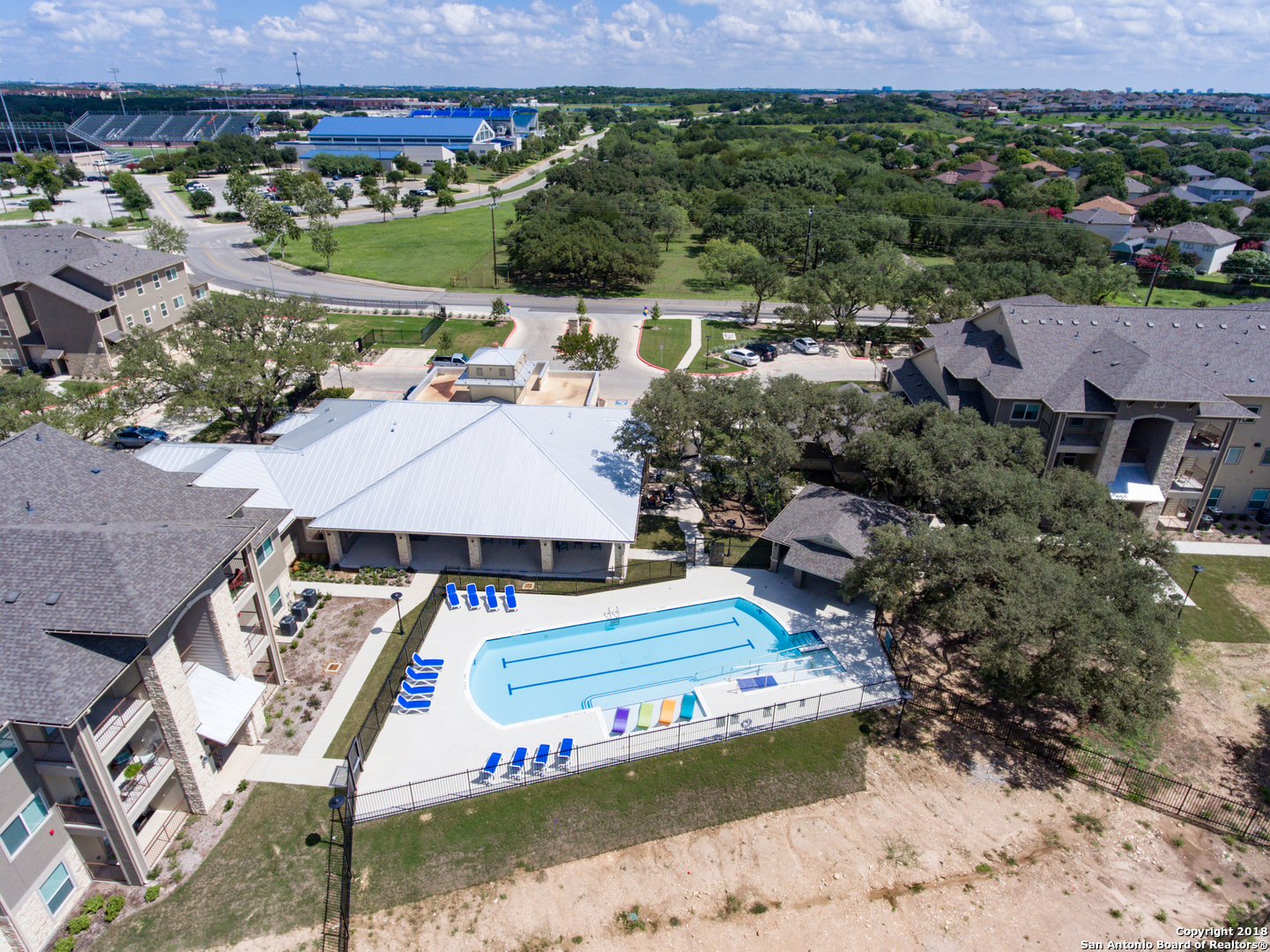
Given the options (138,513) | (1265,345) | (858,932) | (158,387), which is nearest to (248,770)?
(138,513)

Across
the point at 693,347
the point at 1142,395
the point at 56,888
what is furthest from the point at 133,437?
the point at 1142,395

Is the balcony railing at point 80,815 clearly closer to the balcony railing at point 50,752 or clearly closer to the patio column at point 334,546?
the balcony railing at point 50,752

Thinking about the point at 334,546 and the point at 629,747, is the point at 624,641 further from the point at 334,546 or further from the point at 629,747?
the point at 334,546

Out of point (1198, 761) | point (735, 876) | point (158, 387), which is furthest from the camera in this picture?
point (158, 387)

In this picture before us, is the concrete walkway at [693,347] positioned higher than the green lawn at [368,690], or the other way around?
the concrete walkway at [693,347]

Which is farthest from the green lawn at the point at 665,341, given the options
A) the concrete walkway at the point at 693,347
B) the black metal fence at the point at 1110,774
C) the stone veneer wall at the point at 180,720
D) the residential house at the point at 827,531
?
the stone veneer wall at the point at 180,720

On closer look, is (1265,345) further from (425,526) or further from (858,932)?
(425,526)

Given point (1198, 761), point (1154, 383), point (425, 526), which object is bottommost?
point (1198, 761)
